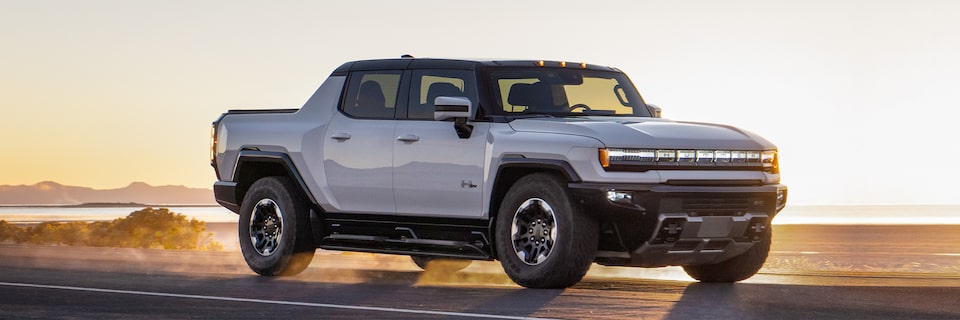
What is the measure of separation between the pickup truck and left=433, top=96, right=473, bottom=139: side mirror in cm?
1

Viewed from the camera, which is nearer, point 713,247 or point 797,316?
point 797,316

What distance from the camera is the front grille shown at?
12.6 metres

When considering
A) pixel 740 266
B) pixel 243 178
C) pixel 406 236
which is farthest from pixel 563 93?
pixel 243 178

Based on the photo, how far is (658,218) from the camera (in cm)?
1240

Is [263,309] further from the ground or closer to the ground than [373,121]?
closer to the ground

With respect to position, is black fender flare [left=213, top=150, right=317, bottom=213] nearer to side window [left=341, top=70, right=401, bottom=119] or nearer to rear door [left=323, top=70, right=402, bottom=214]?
rear door [left=323, top=70, right=402, bottom=214]

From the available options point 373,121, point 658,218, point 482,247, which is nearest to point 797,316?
point 658,218

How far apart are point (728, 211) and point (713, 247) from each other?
0.32 metres

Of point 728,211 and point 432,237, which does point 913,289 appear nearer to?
point 728,211

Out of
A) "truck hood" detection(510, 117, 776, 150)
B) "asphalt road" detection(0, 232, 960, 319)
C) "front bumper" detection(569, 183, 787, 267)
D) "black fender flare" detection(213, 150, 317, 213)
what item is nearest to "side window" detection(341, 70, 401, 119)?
"black fender flare" detection(213, 150, 317, 213)

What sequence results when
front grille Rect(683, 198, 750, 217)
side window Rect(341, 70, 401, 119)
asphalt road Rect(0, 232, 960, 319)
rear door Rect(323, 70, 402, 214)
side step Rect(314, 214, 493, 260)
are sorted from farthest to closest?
side window Rect(341, 70, 401, 119) < rear door Rect(323, 70, 402, 214) < side step Rect(314, 214, 493, 260) < front grille Rect(683, 198, 750, 217) < asphalt road Rect(0, 232, 960, 319)

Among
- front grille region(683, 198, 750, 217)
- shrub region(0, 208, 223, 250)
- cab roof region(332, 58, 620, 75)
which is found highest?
cab roof region(332, 58, 620, 75)

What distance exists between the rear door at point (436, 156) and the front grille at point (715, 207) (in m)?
1.79

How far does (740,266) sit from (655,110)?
1841mm
